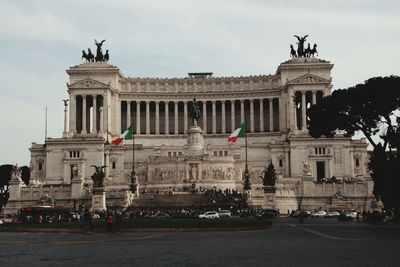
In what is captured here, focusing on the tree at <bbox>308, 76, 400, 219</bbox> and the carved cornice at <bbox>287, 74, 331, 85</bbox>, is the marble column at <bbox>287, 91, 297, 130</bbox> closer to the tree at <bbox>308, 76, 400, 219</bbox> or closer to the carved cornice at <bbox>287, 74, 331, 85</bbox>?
the carved cornice at <bbox>287, 74, 331, 85</bbox>

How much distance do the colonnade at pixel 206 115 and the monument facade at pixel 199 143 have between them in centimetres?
22

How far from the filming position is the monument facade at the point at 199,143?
90.1m

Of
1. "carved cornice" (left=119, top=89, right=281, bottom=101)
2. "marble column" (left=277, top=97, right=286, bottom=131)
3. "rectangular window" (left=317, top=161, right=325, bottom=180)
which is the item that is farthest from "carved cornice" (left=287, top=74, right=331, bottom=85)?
"rectangular window" (left=317, top=161, right=325, bottom=180)

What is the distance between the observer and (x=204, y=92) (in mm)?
134500

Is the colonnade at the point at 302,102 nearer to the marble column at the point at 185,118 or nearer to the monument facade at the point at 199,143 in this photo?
the monument facade at the point at 199,143

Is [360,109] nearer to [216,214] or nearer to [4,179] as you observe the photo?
[216,214]

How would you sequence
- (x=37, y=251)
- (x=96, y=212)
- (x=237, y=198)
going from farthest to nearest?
(x=237, y=198) < (x=96, y=212) < (x=37, y=251)

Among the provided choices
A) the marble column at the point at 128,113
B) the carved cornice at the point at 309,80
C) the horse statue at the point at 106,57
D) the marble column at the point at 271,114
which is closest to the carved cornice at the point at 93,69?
the horse statue at the point at 106,57

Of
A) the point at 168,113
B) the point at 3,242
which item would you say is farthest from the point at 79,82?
the point at 3,242

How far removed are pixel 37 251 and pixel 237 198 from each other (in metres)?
55.4

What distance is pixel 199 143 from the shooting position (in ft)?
363

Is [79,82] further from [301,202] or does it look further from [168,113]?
[301,202]

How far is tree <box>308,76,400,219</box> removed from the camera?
190ft

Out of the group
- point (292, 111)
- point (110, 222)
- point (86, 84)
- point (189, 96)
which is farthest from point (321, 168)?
point (110, 222)
